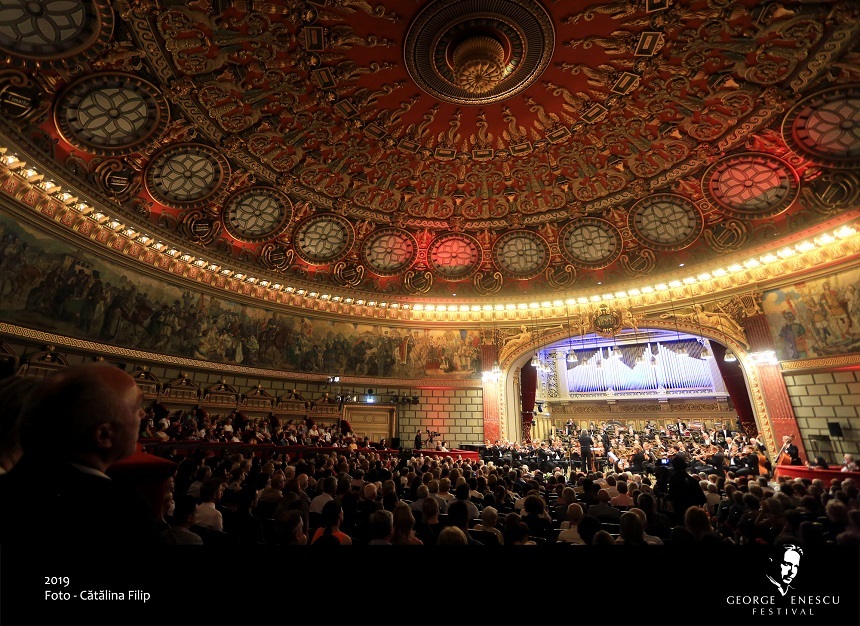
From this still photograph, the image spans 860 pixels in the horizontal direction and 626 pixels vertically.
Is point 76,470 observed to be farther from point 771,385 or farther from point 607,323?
point 607,323

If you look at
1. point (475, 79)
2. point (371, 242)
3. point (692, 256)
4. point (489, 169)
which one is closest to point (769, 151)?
point (692, 256)

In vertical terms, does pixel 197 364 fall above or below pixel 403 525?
above

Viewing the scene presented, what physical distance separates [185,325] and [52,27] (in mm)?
10210

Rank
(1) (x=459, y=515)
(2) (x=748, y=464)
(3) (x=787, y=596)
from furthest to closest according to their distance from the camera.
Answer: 1. (2) (x=748, y=464)
2. (1) (x=459, y=515)
3. (3) (x=787, y=596)

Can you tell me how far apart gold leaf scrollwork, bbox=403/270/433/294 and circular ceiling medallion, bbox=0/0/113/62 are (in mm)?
14626

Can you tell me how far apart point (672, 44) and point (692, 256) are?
10130mm

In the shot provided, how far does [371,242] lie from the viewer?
2017cm

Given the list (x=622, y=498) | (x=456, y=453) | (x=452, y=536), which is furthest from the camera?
(x=456, y=453)

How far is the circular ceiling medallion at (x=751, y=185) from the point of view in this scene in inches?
575

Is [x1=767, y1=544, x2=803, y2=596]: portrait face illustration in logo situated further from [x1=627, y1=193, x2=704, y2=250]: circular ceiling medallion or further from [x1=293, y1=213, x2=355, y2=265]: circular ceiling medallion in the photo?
[x1=293, y1=213, x2=355, y2=265]: circular ceiling medallion

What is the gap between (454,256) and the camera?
2134 cm

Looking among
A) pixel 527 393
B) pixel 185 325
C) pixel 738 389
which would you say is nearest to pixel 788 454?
pixel 738 389

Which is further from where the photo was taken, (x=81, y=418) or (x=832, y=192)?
(x=832, y=192)

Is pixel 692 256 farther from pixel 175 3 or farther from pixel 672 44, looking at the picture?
pixel 175 3
